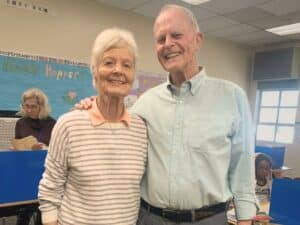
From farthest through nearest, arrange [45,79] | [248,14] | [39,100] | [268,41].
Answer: [268,41] < [248,14] < [45,79] < [39,100]

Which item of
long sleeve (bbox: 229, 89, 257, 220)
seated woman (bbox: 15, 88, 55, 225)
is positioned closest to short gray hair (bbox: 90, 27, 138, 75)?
long sleeve (bbox: 229, 89, 257, 220)

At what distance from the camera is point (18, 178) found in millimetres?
2266

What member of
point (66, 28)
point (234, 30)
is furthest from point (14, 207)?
point (234, 30)

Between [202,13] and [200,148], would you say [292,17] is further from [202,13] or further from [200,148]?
[200,148]

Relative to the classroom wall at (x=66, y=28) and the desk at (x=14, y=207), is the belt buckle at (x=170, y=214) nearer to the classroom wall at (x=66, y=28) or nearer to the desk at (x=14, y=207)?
the desk at (x=14, y=207)

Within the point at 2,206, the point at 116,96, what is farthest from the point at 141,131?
the point at 2,206

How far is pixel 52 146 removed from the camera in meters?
1.20

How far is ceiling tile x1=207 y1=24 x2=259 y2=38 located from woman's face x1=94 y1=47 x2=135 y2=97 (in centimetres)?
431

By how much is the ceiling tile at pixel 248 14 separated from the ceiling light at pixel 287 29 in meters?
0.74

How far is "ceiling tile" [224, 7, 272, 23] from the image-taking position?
433 centimetres

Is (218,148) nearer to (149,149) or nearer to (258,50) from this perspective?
(149,149)

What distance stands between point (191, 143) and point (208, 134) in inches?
3.2

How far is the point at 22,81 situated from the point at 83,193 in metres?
2.99

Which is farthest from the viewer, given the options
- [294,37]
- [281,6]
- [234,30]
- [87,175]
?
[294,37]
